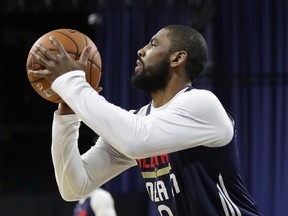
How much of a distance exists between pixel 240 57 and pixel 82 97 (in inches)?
227

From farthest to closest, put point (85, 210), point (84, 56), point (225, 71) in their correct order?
point (225, 71), point (85, 210), point (84, 56)

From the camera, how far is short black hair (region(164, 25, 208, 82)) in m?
2.64

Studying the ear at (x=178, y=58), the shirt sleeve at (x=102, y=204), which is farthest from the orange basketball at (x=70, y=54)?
the shirt sleeve at (x=102, y=204)

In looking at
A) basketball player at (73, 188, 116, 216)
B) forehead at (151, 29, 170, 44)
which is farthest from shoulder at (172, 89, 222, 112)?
basketball player at (73, 188, 116, 216)

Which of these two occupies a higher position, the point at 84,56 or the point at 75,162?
the point at 84,56

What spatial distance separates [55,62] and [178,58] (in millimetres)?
489

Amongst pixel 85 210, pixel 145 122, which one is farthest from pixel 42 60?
pixel 85 210

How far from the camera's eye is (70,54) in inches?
100

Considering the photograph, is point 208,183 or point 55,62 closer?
point 55,62

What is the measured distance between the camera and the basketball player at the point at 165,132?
2.34 m

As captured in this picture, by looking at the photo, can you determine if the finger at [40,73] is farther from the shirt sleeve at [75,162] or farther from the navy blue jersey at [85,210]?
the navy blue jersey at [85,210]

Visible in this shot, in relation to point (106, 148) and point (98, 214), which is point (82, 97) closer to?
point (106, 148)

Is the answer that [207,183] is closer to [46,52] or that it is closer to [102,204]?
[46,52]

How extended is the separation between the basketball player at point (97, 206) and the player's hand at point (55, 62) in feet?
11.8
